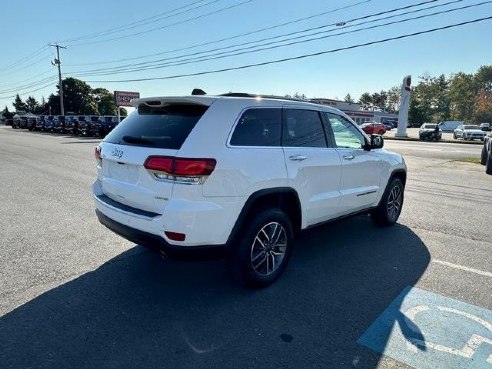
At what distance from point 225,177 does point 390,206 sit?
3612mm

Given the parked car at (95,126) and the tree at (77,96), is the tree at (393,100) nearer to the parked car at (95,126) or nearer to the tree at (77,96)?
the tree at (77,96)

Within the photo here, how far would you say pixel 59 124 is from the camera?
117ft

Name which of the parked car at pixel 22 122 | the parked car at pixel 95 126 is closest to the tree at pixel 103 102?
the parked car at pixel 22 122

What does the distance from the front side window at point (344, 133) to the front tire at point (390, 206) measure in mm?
1070

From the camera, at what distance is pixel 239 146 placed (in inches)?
128

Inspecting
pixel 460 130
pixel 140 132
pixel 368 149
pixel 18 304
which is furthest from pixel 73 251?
pixel 460 130

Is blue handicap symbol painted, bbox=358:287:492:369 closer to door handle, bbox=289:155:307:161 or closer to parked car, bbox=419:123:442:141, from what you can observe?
door handle, bbox=289:155:307:161

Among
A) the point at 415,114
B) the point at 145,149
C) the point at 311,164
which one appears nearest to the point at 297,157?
the point at 311,164

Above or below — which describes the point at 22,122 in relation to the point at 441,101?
below

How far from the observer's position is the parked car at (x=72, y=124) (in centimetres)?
3219

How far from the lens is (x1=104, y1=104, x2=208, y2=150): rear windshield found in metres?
3.17

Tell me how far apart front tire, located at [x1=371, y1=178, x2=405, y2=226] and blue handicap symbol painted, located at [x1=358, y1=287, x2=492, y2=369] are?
6.95 feet

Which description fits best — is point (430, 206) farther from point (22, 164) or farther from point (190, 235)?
point (22, 164)

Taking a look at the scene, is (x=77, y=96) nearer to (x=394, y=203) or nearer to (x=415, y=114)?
(x=415, y=114)
